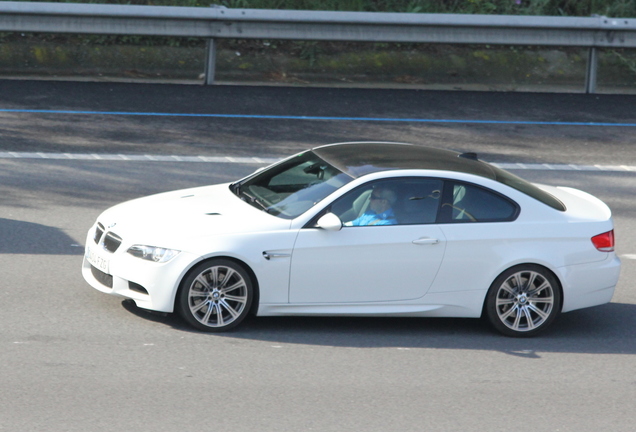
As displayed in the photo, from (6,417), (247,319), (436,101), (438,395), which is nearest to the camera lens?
(6,417)

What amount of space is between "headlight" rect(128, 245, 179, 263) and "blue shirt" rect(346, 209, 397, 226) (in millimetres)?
1379

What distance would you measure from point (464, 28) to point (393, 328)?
34.0 ft

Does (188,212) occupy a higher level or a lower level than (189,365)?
higher

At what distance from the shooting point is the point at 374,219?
25.2 ft

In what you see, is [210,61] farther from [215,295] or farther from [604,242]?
[604,242]

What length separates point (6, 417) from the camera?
579 cm

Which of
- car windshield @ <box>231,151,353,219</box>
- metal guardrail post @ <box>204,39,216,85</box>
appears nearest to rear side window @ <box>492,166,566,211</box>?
car windshield @ <box>231,151,353,219</box>

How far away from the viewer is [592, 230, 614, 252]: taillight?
7918 mm

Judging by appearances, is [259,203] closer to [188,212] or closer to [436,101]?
[188,212]

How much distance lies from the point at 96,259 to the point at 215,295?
3.57 feet

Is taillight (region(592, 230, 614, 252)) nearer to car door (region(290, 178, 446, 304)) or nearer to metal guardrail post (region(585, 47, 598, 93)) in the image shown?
car door (region(290, 178, 446, 304))

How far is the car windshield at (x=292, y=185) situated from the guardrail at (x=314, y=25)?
8.37m

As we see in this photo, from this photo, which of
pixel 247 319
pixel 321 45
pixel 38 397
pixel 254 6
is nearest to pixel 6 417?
pixel 38 397

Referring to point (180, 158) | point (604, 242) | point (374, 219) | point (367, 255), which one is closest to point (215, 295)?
point (367, 255)
